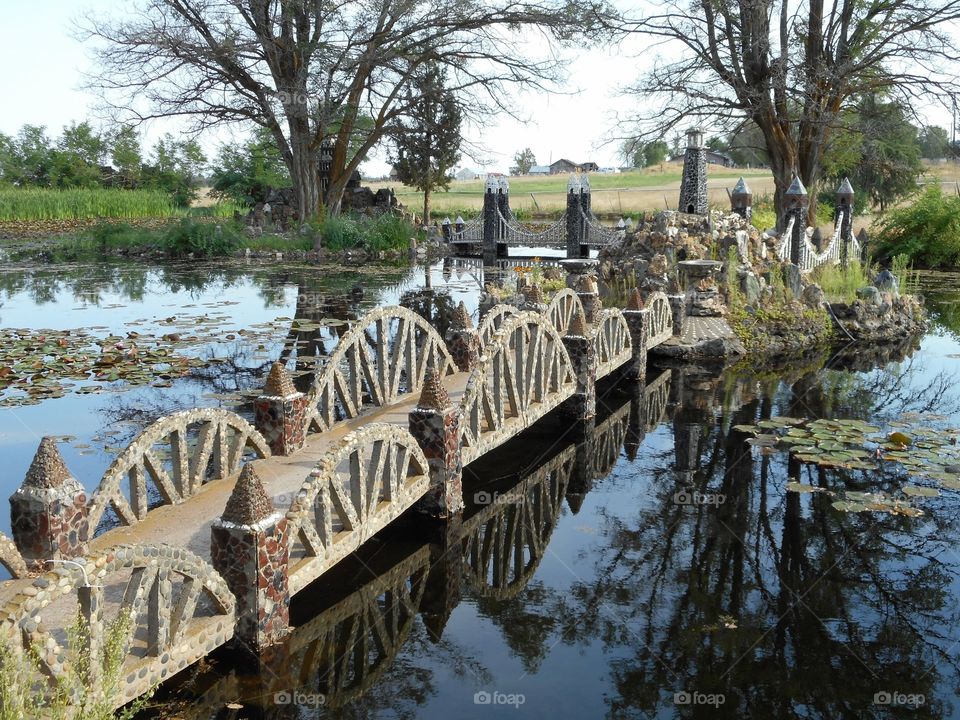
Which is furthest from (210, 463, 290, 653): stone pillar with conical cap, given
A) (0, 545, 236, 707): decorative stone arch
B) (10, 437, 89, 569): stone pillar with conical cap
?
(10, 437, 89, 569): stone pillar with conical cap

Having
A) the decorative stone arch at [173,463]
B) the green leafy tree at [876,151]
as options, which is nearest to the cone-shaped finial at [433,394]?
the decorative stone arch at [173,463]

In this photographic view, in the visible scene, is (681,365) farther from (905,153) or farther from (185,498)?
(905,153)

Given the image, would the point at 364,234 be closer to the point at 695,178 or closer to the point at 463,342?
the point at 695,178

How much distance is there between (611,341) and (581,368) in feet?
5.44

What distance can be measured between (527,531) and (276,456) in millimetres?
2353

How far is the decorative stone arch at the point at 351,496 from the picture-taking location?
18.9 feet

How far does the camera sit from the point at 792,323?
16.9 m

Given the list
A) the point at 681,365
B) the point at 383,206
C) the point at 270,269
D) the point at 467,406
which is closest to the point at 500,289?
the point at 681,365

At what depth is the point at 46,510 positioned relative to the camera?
5.28 metres

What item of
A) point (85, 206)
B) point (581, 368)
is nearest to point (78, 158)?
point (85, 206)

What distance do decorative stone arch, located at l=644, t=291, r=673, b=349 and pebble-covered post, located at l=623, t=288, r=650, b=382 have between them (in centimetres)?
30

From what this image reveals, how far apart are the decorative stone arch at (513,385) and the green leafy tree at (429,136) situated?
24.1 metres

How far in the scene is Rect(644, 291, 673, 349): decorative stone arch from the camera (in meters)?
14.5

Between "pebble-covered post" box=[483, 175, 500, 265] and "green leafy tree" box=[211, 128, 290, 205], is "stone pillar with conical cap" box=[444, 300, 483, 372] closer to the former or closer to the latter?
"pebble-covered post" box=[483, 175, 500, 265]
